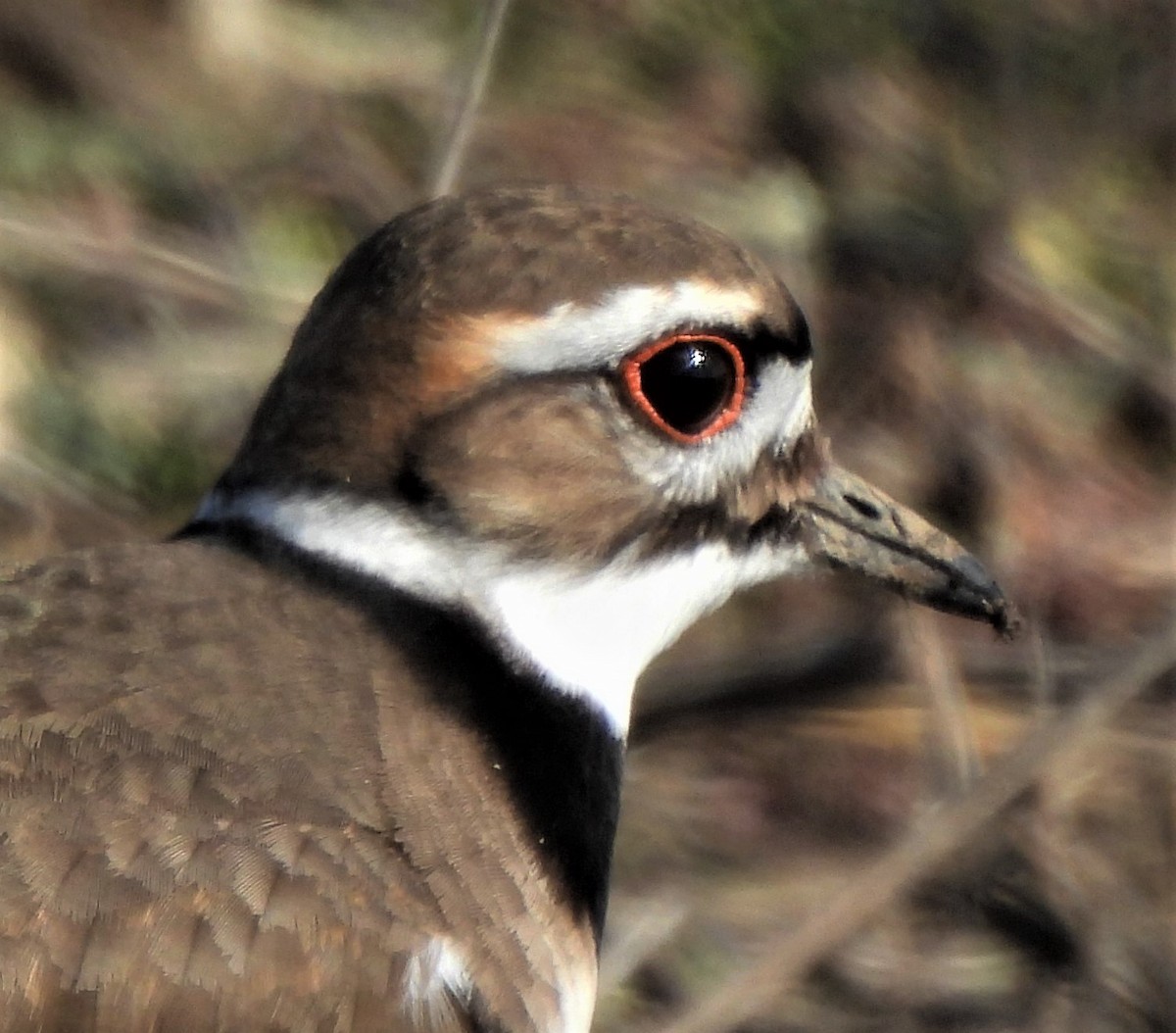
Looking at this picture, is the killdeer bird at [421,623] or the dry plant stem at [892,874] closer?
the killdeer bird at [421,623]

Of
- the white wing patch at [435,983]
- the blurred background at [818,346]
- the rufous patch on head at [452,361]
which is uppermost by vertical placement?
the rufous patch on head at [452,361]

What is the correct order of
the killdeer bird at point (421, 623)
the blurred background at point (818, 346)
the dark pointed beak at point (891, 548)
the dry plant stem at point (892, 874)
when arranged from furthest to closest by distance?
the blurred background at point (818, 346) → the dry plant stem at point (892, 874) → the dark pointed beak at point (891, 548) → the killdeer bird at point (421, 623)

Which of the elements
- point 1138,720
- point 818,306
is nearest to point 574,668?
point 1138,720

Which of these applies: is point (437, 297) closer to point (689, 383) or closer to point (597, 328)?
point (597, 328)

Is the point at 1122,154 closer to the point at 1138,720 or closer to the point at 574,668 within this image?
the point at 1138,720

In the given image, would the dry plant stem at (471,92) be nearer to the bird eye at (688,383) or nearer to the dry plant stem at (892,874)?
the bird eye at (688,383)

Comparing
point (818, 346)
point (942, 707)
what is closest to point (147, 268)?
point (818, 346)

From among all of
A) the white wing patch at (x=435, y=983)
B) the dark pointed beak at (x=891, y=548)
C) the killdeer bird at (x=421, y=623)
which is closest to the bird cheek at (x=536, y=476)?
the killdeer bird at (x=421, y=623)
